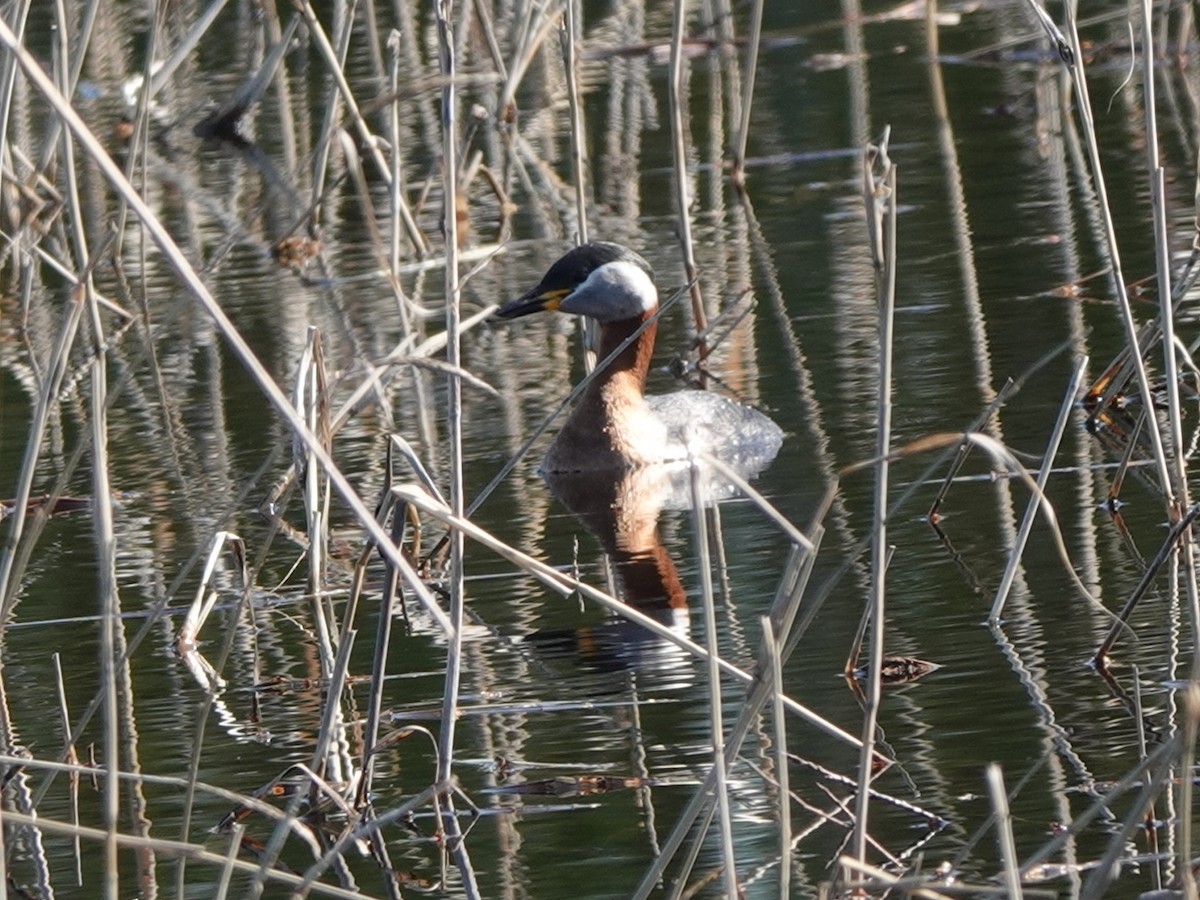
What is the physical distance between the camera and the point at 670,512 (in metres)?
6.73

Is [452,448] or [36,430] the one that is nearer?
[36,430]

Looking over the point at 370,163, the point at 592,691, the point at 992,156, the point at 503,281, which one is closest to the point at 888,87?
the point at 992,156

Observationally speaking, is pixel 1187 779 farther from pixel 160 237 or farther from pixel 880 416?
pixel 160 237

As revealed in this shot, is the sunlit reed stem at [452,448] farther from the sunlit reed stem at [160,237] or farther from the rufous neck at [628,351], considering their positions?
the rufous neck at [628,351]

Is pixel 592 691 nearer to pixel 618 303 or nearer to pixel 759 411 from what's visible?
pixel 759 411

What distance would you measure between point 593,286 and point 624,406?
0.48 meters

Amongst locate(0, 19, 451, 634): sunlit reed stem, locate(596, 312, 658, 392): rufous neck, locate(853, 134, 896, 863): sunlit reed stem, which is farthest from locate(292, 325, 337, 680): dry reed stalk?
locate(596, 312, 658, 392): rufous neck

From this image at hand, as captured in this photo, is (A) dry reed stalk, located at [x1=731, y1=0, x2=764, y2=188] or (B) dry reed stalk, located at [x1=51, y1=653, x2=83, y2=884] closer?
(B) dry reed stalk, located at [x1=51, y1=653, x2=83, y2=884]

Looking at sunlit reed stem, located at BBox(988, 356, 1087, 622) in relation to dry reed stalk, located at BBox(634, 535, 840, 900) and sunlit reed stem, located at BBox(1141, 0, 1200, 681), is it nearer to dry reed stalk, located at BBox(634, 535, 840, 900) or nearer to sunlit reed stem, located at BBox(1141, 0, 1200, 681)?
sunlit reed stem, located at BBox(1141, 0, 1200, 681)

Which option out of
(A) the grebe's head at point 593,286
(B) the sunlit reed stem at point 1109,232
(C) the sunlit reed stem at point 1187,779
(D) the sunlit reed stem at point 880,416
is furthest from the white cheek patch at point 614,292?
(C) the sunlit reed stem at point 1187,779

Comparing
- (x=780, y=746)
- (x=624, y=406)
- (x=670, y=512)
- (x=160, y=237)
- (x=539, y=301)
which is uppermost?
(x=160, y=237)

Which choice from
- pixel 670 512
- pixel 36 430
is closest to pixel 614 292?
pixel 670 512

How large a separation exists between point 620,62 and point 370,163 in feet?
7.63

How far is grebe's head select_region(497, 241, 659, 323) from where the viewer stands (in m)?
7.78
